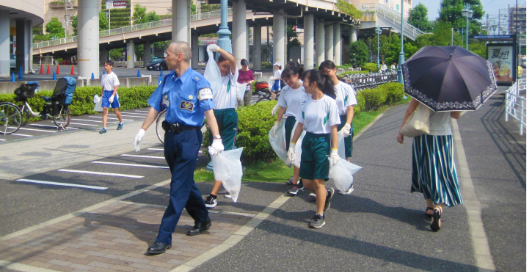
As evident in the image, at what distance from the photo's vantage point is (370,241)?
17.2 feet

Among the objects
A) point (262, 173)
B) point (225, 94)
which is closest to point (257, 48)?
point (262, 173)

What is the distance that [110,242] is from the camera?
5.11 meters

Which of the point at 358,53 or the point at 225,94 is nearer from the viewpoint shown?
the point at 225,94

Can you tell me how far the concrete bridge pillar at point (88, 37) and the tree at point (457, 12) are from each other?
228 feet

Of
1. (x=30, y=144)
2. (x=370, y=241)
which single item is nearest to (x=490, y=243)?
(x=370, y=241)

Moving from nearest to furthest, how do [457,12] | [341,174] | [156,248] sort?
[156,248] → [341,174] → [457,12]

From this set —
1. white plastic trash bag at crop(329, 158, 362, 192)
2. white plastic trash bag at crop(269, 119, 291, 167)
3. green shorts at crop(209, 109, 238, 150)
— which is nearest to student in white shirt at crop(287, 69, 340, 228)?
white plastic trash bag at crop(329, 158, 362, 192)

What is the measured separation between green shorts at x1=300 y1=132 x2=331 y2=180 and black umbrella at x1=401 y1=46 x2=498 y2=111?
108 cm

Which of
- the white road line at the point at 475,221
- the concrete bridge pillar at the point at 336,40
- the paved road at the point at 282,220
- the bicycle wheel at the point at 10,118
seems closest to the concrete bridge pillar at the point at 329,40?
the concrete bridge pillar at the point at 336,40

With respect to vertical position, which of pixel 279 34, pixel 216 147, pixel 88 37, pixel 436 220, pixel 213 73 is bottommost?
pixel 436 220

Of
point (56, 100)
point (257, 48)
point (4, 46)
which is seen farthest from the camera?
point (257, 48)

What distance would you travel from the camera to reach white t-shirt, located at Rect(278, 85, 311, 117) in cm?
709

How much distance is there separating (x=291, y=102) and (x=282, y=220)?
1885 mm

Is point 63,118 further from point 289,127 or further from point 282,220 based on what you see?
point 282,220
